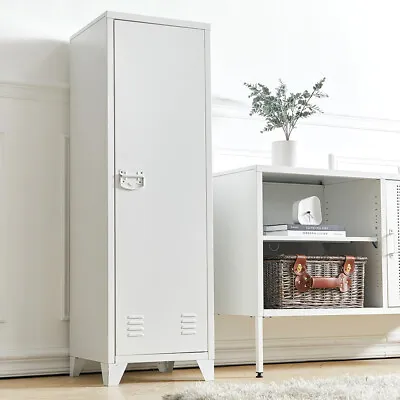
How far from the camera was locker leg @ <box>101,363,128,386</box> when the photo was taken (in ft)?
9.55

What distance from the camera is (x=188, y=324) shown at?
3.05m

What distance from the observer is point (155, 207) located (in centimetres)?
304

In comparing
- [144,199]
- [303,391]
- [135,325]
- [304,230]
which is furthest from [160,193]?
[303,391]

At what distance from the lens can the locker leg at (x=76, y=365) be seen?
3.21m

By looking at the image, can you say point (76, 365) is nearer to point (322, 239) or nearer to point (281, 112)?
point (322, 239)

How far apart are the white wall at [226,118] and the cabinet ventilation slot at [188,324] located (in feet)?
1.68

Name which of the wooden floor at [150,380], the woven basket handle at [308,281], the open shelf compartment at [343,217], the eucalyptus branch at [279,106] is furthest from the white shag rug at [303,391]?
the eucalyptus branch at [279,106]

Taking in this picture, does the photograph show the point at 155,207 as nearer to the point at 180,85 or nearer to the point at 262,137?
the point at 180,85

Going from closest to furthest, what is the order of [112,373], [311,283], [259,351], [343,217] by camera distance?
[112,373]
[259,351]
[311,283]
[343,217]

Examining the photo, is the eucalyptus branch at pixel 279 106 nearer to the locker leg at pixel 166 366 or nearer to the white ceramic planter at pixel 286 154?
the white ceramic planter at pixel 286 154

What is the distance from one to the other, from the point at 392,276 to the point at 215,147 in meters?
0.90

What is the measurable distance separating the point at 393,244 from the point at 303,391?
4.17 feet

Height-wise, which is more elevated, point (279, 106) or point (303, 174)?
point (279, 106)

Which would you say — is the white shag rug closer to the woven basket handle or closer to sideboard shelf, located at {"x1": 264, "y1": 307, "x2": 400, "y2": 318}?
sideboard shelf, located at {"x1": 264, "y1": 307, "x2": 400, "y2": 318}
